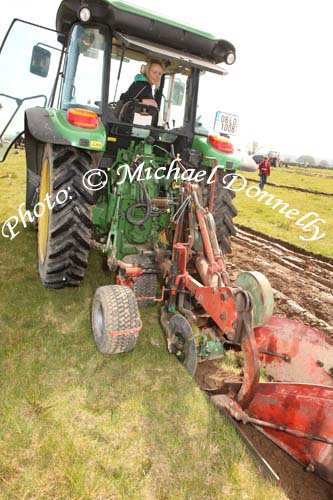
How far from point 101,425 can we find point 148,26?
312 centimetres

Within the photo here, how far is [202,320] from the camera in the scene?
2926 millimetres

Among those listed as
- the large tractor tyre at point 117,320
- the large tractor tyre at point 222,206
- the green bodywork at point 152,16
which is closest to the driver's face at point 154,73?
the green bodywork at point 152,16

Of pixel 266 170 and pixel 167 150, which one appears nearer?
pixel 167 150

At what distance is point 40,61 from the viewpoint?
4.15m

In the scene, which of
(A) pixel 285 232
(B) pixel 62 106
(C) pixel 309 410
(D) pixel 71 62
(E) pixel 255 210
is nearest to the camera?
(C) pixel 309 410

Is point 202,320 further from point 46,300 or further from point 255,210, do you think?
point 255,210

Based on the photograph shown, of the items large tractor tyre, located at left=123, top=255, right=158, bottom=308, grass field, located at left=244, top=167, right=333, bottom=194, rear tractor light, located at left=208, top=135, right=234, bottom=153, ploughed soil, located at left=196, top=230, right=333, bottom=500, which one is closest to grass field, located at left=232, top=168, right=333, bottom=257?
ploughed soil, located at left=196, top=230, right=333, bottom=500

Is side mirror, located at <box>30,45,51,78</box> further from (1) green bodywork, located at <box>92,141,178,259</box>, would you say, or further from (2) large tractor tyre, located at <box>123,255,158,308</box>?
(2) large tractor tyre, located at <box>123,255,158,308</box>

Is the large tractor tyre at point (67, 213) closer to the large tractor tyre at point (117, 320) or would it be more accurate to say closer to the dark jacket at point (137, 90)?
the large tractor tyre at point (117, 320)

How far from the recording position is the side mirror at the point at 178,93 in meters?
4.00

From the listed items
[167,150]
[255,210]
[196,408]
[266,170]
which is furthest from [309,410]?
[266,170]

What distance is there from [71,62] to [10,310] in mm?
2308

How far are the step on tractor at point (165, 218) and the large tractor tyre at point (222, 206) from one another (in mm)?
12

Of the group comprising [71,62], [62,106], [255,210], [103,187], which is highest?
[71,62]
